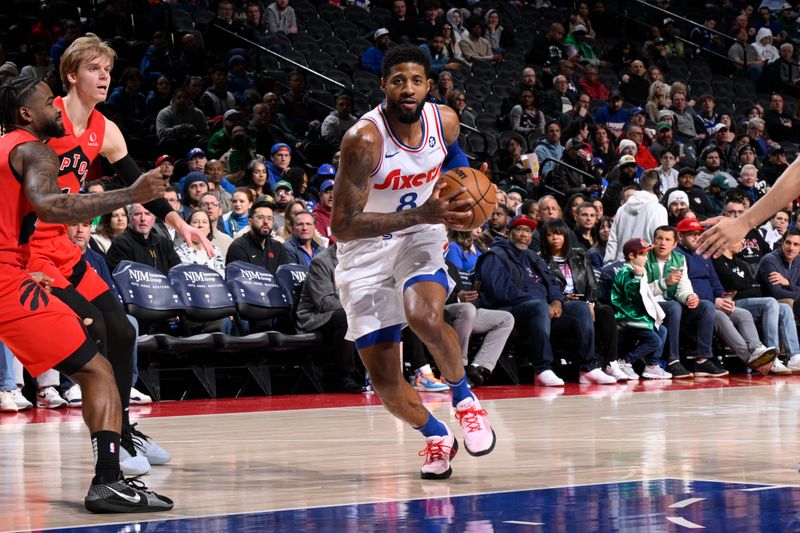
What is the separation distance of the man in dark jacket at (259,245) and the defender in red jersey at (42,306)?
5.98 metres

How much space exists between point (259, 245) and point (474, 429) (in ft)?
19.3

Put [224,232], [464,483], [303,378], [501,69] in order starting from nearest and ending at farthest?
[464,483] < [303,378] < [224,232] < [501,69]

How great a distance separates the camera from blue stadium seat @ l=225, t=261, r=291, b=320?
33.2 ft

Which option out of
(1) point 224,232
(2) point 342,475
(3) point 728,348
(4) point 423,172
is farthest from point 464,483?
(3) point 728,348

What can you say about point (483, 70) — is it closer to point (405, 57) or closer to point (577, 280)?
point (577, 280)

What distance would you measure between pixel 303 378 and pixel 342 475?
5.48 meters

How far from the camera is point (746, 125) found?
63.0 feet

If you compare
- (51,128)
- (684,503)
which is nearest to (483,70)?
(51,128)

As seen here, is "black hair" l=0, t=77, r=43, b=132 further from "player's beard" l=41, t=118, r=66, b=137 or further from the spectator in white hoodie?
the spectator in white hoodie

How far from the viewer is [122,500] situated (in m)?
4.24

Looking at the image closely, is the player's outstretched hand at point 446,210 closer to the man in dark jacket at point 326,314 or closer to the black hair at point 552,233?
the man in dark jacket at point 326,314

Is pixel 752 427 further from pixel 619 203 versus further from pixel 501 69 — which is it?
pixel 501 69

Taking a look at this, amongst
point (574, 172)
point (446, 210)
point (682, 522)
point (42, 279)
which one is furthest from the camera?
point (574, 172)

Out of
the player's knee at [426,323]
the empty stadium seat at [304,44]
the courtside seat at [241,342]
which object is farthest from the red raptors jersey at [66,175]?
the empty stadium seat at [304,44]
